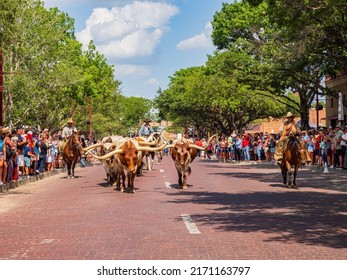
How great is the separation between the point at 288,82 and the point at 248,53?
5527 millimetres

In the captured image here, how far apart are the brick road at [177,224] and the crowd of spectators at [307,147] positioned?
21.0ft

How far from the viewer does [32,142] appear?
87.0ft

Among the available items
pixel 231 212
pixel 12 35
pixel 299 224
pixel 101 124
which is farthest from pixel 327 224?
pixel 101 124

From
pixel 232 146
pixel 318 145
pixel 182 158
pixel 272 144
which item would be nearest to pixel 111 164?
pixel 182 158

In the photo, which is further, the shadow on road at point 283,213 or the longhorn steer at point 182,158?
the longhorn steer at point 182,158

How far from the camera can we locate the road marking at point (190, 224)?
10831mm

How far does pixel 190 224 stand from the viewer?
11.7 meters

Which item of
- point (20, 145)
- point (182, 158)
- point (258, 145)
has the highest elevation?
point (258, 145)

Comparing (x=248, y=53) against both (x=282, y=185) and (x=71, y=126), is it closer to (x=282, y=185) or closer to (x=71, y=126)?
(x=71, y=126)

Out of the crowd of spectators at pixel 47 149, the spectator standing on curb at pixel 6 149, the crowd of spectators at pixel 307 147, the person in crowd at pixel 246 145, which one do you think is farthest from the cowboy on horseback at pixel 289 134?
the person in crowd at pixel 246 145

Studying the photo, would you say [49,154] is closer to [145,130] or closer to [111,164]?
[145,130]

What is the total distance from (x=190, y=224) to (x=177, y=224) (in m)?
0.25

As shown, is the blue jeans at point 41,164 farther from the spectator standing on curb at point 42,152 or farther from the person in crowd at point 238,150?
the person in crowd at point 238,150

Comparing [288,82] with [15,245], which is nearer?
[15,245]
